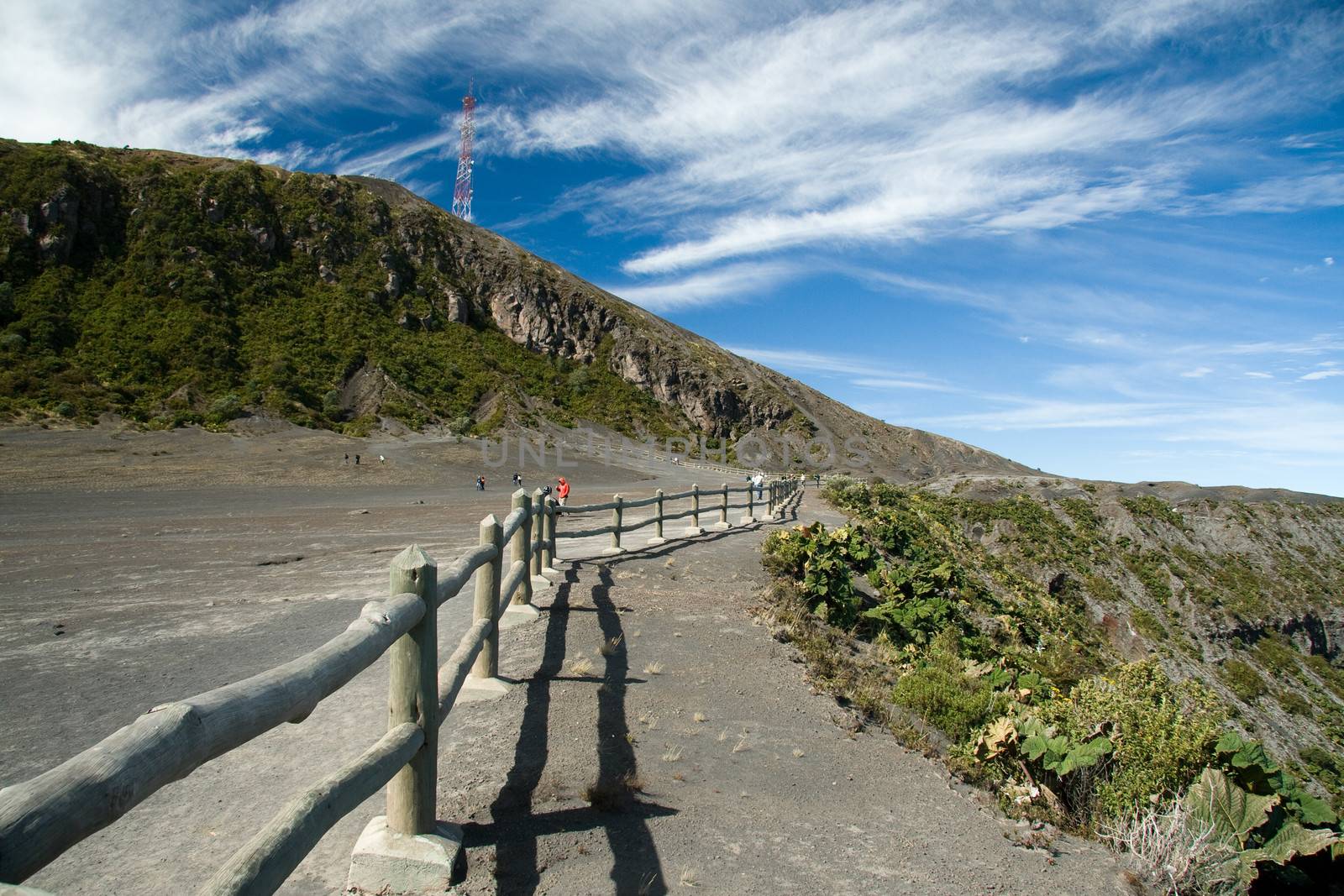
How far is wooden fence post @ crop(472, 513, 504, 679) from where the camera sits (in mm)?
5688

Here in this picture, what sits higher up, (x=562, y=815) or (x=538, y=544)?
(x=538, y=544)

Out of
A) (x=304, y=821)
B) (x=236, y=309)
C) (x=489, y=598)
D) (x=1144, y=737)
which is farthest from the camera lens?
(x=236, y=309)

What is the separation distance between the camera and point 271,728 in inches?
104

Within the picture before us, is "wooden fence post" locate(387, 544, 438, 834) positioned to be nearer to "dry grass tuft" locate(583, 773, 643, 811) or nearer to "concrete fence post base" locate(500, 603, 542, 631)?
"dry grass tuft" locate(583, 773, 643, 811)

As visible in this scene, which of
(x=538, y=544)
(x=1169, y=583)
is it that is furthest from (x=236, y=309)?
(x=1169, y=583)

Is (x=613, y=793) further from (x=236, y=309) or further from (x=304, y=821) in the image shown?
(x=236, y=309)

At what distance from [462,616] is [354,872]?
5.09m

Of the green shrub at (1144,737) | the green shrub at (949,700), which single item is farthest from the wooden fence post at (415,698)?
the green shrub at (949,700)

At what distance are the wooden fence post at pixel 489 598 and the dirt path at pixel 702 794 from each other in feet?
1.02

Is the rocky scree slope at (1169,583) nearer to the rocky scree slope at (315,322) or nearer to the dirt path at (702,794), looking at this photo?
the dirt path at (702,794)

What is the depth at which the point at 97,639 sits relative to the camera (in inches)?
290

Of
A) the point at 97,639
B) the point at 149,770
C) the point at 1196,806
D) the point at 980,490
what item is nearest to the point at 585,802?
the point at 149,770

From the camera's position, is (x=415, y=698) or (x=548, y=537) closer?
(x=415, y=698)

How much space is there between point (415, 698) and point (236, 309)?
74.3 meters
